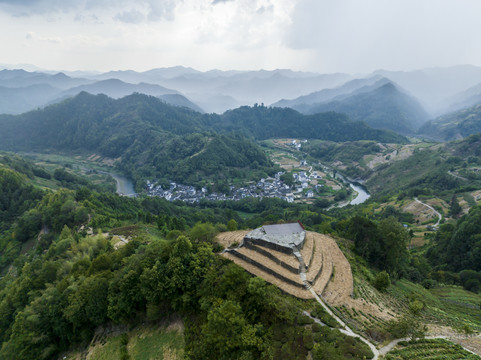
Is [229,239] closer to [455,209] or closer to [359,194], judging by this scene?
[455,209]

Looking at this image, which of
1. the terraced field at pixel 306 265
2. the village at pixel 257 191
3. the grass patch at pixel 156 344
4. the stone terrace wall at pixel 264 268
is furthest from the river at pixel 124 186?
the grass patch at pixel 156 344

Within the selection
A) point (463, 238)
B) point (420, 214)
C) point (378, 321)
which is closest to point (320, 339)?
point (378, 321)

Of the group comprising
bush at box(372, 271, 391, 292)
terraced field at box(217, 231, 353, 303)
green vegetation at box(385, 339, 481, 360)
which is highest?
green vegetation at box(385, 339, 481, 360)

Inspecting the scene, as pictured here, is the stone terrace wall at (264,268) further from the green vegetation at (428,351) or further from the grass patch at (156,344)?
the grass patch at (156,344)

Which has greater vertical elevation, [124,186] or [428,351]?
[428,351]

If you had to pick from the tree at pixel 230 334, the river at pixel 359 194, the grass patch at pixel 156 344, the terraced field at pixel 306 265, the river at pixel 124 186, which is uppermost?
the tree at pixel 230 334

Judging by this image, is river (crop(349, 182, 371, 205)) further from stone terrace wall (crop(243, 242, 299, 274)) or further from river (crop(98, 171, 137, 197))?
river (crop(98, 171, 137, 197))

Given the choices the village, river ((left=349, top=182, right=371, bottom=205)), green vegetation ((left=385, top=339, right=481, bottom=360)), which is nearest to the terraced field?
green vegetation ((left=385, top=339, right=481, bottom=360))

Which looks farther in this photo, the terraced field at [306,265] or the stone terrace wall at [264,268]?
the stone terrace wall at [264,268]

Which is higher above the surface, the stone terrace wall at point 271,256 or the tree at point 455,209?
the stone terrace wall at point 271,256

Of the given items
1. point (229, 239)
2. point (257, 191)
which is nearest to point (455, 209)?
point (229, 239)

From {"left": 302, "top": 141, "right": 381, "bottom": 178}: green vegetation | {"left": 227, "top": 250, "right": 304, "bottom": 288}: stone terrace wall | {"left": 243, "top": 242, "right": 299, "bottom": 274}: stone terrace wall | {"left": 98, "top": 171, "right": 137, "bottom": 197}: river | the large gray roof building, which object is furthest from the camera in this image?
{"left": 302, "top": 141, "right": 381, "bottom": 178}: green vegetation
